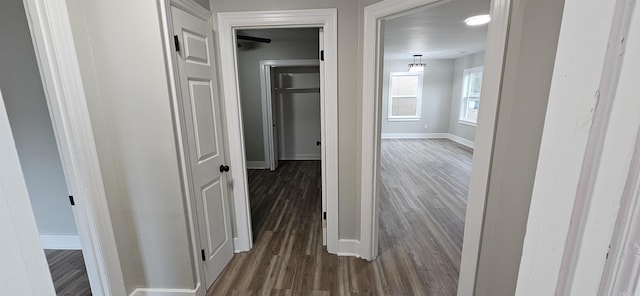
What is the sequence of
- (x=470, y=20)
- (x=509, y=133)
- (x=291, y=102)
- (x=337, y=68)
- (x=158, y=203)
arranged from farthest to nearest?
(x=291, y=102) → (x=470, y=20) → (x=337, y=68) → (x=158, y=203) → (x=509, y=133)

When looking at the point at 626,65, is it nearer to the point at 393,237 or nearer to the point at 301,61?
the point at 393,237

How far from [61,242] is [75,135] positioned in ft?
6.16

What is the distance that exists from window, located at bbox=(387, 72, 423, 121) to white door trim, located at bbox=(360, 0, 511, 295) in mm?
6390

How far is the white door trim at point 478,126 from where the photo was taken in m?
1.06

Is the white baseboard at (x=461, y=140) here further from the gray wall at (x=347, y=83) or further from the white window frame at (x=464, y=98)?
the gray wall at (x=347, y=83)

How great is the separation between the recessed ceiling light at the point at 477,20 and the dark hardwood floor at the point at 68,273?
4.86 m

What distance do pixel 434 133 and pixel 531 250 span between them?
8.35 metres

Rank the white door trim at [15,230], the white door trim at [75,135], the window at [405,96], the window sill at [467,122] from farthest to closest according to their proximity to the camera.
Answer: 1. the window at [405,96]
2. the window sill at [467,122]
3. the white door trim at [75,135]
4. the white door trim at [15,230]

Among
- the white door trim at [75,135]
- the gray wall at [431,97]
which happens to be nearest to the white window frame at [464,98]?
the gray wall at [431,97]

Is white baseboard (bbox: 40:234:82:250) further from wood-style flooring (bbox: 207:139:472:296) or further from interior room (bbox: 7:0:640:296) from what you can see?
wood-style flooring (bbox: 207:139:472:296)

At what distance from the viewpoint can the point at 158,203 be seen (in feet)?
5.32

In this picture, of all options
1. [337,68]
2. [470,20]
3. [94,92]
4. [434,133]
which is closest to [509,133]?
[337,68]

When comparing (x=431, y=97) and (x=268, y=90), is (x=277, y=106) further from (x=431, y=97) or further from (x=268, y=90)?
(x=431, y=97)

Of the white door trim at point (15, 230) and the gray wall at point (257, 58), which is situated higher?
the gray wall at point (257, 58)
